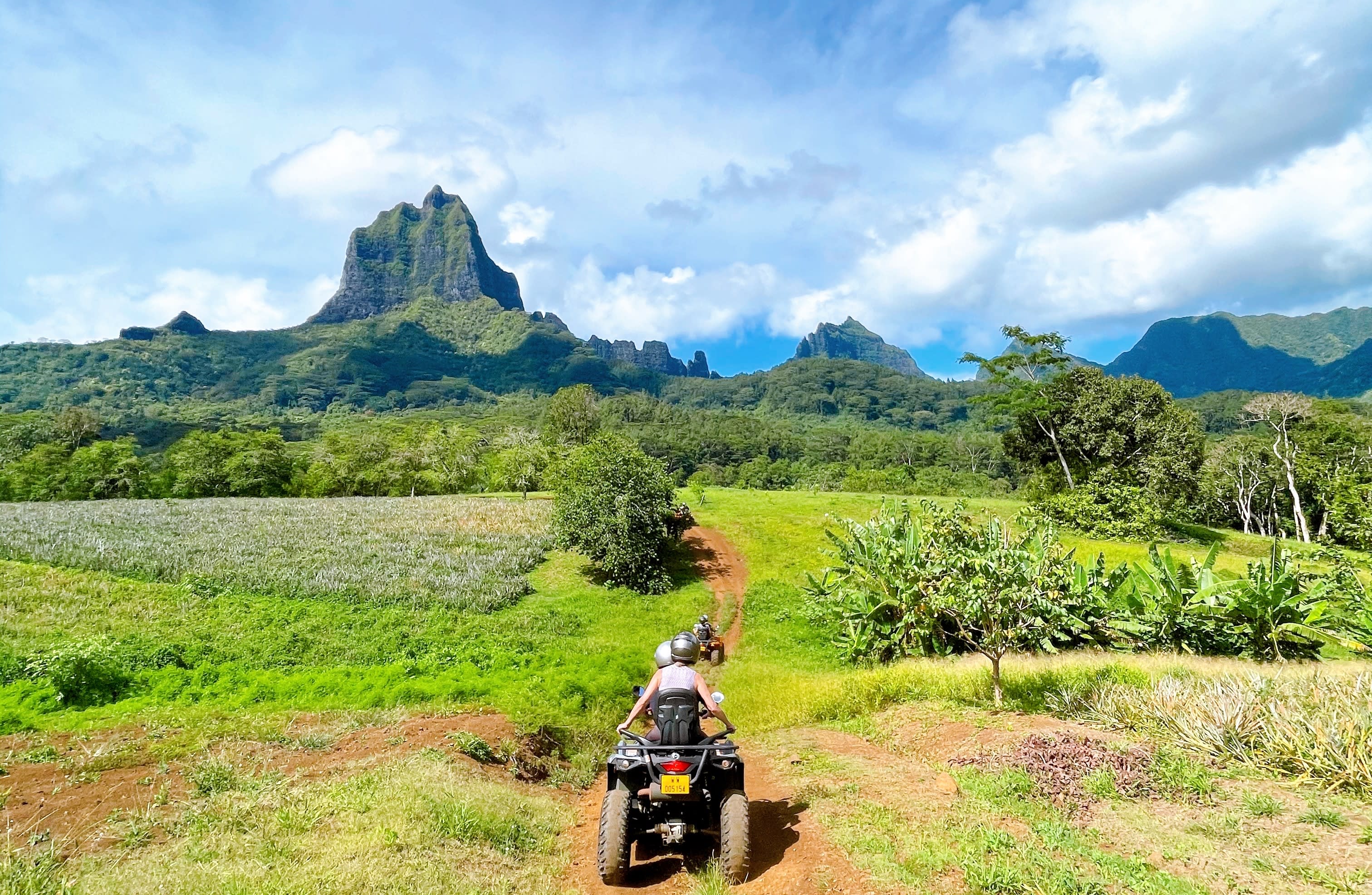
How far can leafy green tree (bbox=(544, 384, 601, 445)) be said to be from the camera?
167ft

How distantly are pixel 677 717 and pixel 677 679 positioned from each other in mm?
355

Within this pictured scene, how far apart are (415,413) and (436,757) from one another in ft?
586

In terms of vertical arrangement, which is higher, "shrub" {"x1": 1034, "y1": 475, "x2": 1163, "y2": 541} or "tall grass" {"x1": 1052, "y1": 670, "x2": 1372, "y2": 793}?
"shrub" {"x1": 1034, "y1": 475, "x2": 1163, "y2": 541}

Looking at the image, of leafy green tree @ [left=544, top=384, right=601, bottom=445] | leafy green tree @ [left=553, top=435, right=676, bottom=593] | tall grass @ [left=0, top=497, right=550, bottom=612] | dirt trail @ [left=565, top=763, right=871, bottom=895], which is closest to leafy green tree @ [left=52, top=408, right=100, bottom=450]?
tall grass @ [left=0, top=497, right=550, bottom=612]

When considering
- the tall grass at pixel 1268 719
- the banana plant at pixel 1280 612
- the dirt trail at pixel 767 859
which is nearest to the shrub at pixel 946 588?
the tall grass at pixel 1268 719

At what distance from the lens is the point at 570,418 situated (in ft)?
168

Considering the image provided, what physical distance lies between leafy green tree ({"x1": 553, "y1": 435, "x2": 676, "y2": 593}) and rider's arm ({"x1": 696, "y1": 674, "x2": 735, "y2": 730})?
16.7m

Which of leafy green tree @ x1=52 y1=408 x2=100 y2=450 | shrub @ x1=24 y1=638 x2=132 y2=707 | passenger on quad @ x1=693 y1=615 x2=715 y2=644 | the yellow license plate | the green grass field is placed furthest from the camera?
leafy green tree @ x1=52 y1=408 x2=100 y2=450

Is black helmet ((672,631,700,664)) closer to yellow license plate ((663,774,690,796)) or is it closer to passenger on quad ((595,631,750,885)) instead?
passenger on quad ((595,631,750,885))

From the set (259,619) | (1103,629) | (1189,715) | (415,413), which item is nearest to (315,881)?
(1189,715)

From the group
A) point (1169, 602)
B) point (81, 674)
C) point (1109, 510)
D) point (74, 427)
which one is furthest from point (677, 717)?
point (74, 427)

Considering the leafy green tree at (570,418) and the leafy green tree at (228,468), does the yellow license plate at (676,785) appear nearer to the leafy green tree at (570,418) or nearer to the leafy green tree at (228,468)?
the leafy green tree at (570,418)

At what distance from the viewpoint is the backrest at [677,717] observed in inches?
229

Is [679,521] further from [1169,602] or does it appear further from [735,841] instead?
[735,841]
